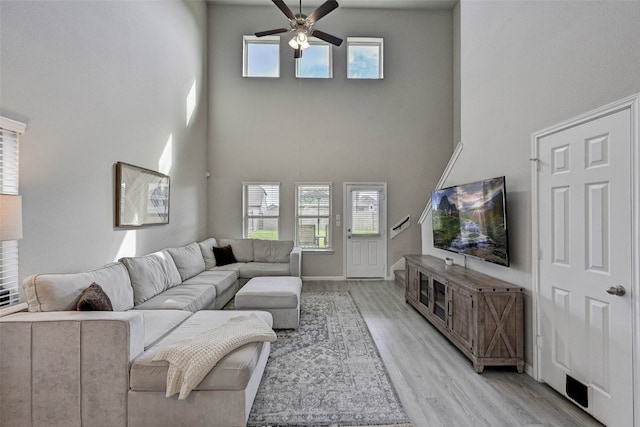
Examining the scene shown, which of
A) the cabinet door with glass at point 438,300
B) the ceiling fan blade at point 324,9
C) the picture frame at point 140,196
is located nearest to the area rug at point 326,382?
the cabinet door with glass at point 438,300

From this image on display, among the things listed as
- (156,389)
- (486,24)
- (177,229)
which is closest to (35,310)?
(156,389)

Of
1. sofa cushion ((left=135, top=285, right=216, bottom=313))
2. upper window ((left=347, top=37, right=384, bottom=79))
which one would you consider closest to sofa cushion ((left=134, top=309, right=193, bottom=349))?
sofa cushion ((left=135, top=285, right=216, bottom=313))

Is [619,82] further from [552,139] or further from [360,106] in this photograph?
[360,106]

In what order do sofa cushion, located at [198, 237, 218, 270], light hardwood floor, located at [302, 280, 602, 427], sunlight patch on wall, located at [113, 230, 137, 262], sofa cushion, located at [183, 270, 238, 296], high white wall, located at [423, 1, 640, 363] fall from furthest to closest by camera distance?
sofa cushion, located at [198, 237, 218, 270]
sofa cushion, located at [183, 270, 238, 296]
sunlight patch on wall, located at [113, 230, 137, 262]
light hardwood floor, located at [302, 280, 602, 427]
high white wall, located at [423, 1, 640, 363]

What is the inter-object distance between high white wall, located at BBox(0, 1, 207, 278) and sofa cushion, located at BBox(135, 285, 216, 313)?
0.67 metres

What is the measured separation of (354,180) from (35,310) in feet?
17.0

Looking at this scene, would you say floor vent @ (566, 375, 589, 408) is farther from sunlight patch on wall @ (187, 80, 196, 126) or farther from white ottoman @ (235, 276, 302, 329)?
sunlight patch on wall @ (187, 80, 196, 126)

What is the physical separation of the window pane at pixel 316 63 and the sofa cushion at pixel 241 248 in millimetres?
3598

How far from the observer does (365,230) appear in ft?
20.7

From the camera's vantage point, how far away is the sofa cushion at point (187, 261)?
4141 millimetres

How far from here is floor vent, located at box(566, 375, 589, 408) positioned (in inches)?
80.6

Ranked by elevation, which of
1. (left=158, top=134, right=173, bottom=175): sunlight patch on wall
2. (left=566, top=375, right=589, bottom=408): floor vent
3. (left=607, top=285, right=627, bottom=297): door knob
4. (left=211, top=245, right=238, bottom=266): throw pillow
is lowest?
(left=566, top=375, right=589, bottom=408): floor vent

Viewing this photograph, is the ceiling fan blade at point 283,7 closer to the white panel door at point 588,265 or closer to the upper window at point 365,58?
the upper window at point 365,58

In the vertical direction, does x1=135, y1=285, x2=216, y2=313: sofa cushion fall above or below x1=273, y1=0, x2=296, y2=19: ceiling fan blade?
below
